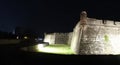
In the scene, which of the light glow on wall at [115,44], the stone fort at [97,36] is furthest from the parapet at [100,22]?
the light glow on wall at [115,44]

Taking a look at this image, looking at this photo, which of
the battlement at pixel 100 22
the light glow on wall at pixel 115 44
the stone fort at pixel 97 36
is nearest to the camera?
the stone fort at pixel 97 36

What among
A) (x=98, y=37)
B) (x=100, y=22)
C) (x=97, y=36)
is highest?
(x=100, y=22)

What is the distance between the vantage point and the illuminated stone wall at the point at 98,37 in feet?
59.0

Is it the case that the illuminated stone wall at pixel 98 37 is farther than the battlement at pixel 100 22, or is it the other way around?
the battlement at pixel 100 22

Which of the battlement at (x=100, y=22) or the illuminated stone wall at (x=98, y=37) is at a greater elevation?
the battlement at (x=100, y=22)

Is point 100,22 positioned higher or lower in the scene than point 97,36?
higher

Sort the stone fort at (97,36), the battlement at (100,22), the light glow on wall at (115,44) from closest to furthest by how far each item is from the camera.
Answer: the stone fort at (97,36) → the battlement at (100,22) → the light glow on wall at (115,44)

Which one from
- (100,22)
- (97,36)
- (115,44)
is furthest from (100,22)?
(115,44)

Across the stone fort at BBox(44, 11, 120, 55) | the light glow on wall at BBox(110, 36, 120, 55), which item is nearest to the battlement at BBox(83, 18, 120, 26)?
the stone fort at BBox(44, 11, 120, 55)

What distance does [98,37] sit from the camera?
18719 mm

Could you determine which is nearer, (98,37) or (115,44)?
(98,37)

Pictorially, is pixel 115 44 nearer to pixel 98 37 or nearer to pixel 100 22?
pixel 98 37

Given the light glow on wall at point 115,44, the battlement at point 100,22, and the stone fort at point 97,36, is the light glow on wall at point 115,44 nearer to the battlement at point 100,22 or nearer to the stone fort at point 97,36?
the stone fort at point 97,36

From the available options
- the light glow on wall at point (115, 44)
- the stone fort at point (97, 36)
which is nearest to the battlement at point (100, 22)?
the stone fort at point (97, 36)
